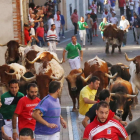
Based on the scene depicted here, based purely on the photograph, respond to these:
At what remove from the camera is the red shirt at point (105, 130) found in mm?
8031

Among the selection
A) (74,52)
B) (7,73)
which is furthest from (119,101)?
(74,52)

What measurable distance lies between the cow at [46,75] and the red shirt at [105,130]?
629 centimetres

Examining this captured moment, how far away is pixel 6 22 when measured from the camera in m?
20.7

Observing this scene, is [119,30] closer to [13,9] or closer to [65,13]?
[13,9]

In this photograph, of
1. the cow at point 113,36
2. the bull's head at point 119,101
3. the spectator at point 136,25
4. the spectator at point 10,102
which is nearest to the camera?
the spectator at point 10,102

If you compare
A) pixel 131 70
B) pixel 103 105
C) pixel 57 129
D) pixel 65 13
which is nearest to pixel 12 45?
pixel 131 70

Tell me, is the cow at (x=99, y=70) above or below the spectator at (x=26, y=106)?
below

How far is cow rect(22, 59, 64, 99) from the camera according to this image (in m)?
14.3

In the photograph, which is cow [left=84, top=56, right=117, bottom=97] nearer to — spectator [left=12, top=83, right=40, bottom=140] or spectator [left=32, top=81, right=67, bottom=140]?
spectator [left=12, top=83, right=40, bottom=140]

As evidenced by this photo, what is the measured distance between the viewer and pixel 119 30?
2866 centimetres

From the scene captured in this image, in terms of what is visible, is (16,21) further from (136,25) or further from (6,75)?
(136,25)

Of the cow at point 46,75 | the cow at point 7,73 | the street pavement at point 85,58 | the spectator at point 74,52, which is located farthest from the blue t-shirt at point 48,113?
the spectator at point 74,52

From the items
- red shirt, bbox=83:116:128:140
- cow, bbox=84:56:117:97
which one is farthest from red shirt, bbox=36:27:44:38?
red shirt, bbox=83:116:128:140

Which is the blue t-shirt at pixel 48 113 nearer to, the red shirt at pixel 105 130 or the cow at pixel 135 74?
the red shirt at pixel 105 130
